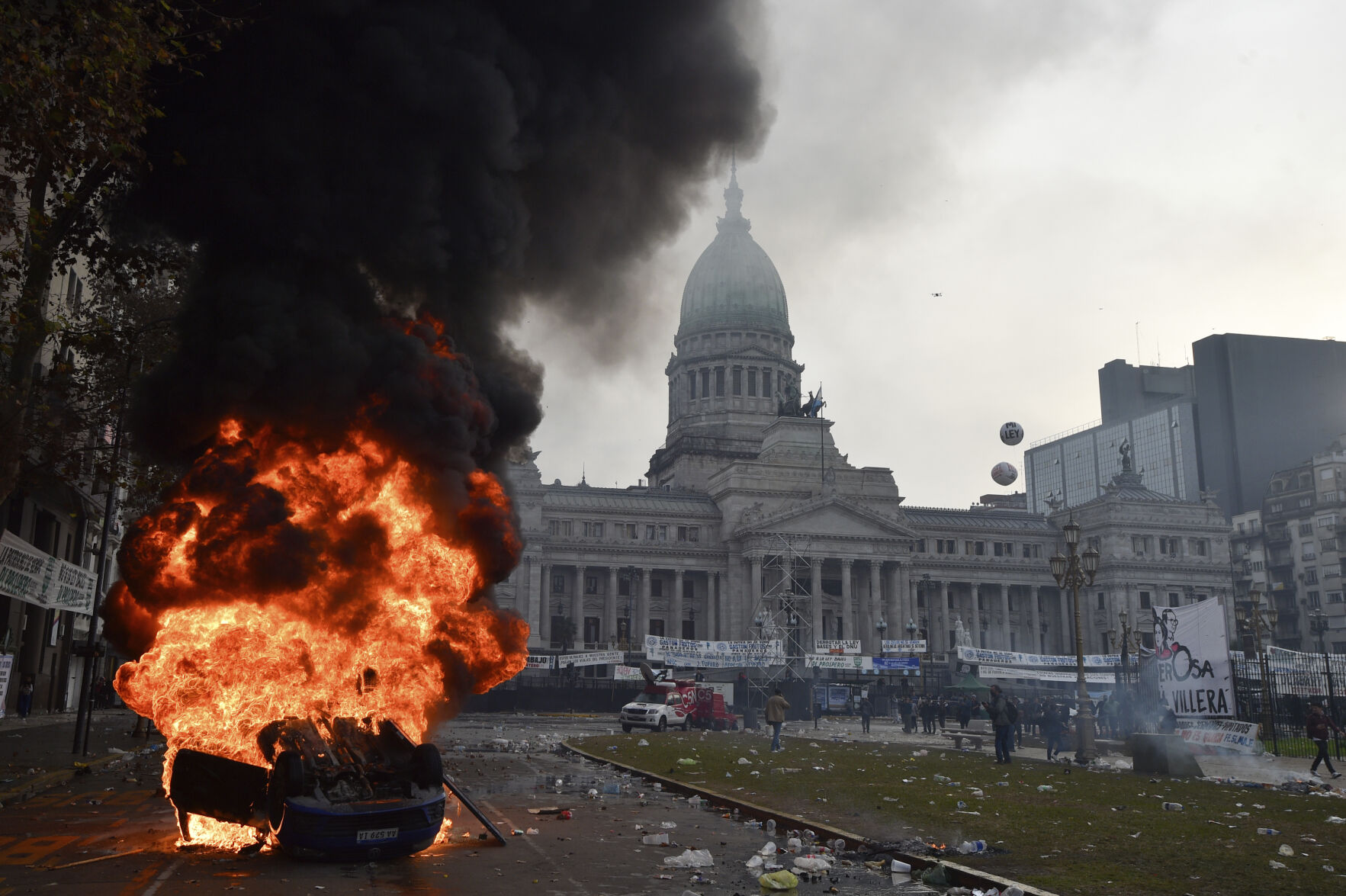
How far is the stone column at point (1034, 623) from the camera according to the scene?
98.2 meters

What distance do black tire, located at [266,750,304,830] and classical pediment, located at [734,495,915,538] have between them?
75168 millimetres

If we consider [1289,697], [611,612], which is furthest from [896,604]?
[1289,697]

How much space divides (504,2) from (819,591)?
2844 inches

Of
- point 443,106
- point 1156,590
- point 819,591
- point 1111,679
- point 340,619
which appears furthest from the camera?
point 1156,590

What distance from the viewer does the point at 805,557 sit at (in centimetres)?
8731

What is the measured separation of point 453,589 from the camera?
1552 cm

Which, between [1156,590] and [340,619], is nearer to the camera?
[340,619]

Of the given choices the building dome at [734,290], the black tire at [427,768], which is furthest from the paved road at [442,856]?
the building dome at [734,290]

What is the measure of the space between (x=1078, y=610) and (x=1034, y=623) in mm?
70908

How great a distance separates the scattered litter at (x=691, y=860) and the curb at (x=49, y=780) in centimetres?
1090

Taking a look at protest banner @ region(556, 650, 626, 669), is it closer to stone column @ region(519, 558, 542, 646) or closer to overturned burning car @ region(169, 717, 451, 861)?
stone column @ region(519, 558, 542, 646)

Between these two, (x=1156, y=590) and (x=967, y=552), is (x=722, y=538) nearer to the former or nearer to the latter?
(x=967, y=552)

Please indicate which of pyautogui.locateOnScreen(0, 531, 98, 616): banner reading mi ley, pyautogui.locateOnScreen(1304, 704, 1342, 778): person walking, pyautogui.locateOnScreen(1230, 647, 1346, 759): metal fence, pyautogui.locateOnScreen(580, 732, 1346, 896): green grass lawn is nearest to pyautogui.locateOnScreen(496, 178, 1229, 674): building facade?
pyautogui.locateOnScreen(1230, 647, 1346, 759): metal fence

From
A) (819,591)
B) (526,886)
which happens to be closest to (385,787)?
(526,886)
